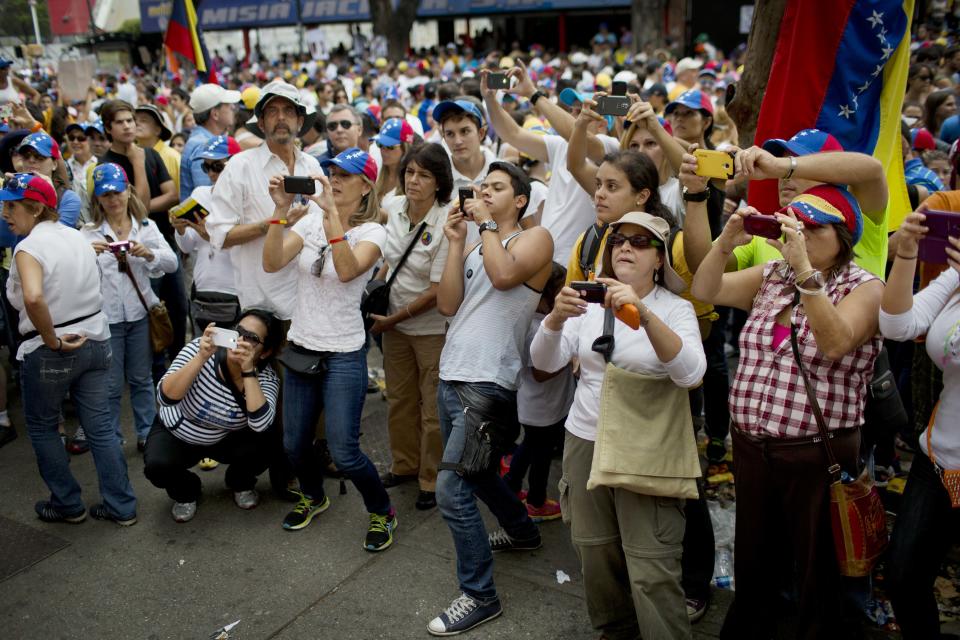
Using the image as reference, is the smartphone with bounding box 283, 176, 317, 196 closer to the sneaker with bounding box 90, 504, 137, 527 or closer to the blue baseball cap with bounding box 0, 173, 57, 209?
the blue baseball cap with bounding box 0, 173, 57, 209

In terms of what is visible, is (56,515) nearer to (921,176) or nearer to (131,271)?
(131,271)

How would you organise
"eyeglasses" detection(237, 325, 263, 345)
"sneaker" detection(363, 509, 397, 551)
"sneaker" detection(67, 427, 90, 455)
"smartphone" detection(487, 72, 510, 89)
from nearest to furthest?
1. "sneaker" detection(363, 509, 397, 551)
2. "eyeglasses" detection(237, 325, 263, 345)
3. "smartphone" detection(487, 72, 510, 89)
4. "sneaker" detection(67, 427, 90, 455)

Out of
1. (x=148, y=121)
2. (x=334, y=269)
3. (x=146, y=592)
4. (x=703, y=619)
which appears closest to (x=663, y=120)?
(x=334, y=269)

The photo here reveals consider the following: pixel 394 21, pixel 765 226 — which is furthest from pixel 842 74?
pixel 394 21

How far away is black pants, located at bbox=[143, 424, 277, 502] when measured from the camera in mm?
4539

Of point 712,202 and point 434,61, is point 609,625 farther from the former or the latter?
point 434,61

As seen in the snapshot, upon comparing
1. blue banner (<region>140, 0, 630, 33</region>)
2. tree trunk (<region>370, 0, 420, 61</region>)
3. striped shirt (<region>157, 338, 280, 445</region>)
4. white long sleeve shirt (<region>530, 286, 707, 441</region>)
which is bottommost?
striped shirt (<region>157, 338, 280, 445</region>)

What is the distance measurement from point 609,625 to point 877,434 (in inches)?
54.9

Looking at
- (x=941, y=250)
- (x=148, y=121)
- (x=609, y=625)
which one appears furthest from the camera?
(x=148, y=121)

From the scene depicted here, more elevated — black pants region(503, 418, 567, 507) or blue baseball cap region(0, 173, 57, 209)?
blue baseball cap region(0, 173, 57, 209)

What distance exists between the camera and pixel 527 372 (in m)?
4.15

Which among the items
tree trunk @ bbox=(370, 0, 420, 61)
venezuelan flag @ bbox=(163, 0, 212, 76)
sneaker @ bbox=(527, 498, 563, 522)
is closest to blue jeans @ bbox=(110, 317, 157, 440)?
sneaker @ bbox=(527, 498, 563, 522)

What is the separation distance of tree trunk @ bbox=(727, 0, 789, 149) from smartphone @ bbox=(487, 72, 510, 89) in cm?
133

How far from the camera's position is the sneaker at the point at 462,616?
354 cm
